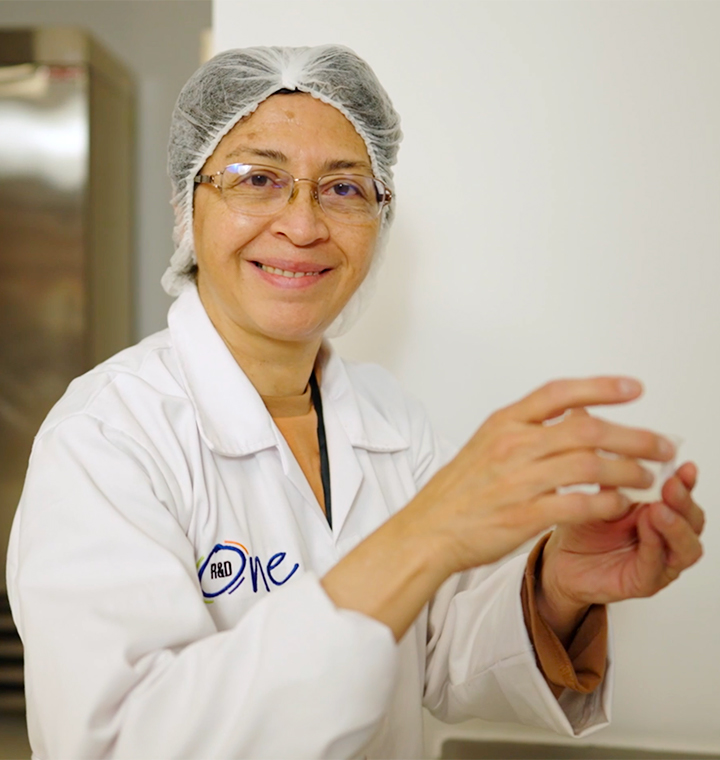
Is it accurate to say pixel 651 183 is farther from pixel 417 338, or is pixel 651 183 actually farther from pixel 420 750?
pixel 420 750

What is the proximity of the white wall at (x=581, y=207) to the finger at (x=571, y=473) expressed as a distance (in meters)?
0.84

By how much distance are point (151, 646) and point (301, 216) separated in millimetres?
595

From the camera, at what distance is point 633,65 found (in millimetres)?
1488

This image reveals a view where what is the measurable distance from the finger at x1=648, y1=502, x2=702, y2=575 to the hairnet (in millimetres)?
647

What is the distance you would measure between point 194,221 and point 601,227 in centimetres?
79

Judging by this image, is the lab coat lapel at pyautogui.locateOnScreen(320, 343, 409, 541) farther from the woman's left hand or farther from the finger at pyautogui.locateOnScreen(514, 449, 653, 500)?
the finger at pyautogui.locateOnScreen(514, 449, 653, 500)

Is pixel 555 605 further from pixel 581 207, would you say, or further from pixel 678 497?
pixel 581 207

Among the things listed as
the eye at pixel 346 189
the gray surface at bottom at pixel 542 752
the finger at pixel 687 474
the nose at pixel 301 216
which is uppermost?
the eye at pixel 346 189

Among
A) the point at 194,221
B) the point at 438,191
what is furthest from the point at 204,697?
the point at 438,191

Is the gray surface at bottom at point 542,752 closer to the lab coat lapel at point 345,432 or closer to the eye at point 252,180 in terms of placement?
the lab coat lapel at point 345,432

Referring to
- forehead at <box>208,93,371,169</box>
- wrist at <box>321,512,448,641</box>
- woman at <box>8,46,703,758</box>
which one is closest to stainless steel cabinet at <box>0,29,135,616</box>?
woman at <box>8,46,703,758</box>

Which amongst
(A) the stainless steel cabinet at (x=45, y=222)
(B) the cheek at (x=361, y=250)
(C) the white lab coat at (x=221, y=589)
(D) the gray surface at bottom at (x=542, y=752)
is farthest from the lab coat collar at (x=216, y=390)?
(A) the stainless steel cabinet at (x=45, y=222)

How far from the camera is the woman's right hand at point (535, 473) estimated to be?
0.71 metres

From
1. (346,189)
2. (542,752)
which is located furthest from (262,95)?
(542,752)
